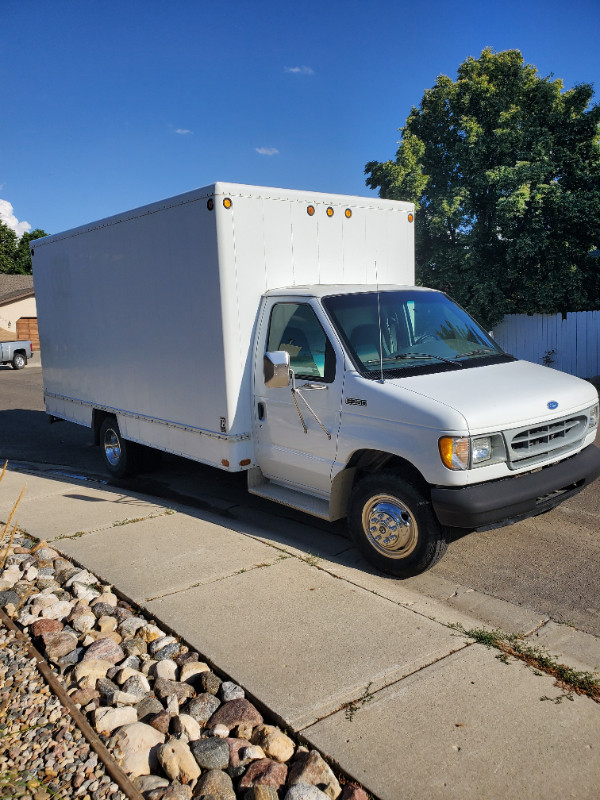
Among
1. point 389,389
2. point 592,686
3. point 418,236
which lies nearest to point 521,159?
point 418,236

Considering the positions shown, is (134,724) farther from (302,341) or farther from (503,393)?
(302,341)

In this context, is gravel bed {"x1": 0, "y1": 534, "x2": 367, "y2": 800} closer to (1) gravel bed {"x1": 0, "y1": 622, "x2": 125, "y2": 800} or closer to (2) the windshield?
(1) gravel bed {"x1": 0, "y1": 622, "x2": 125, "y2": 800}

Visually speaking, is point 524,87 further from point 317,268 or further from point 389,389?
point 389,389

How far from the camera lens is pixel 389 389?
4859 millimetres

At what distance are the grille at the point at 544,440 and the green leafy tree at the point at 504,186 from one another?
561 inches

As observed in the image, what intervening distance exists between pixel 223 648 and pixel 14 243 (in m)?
74.1

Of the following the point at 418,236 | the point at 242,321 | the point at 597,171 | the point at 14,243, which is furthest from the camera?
the point at 14,243

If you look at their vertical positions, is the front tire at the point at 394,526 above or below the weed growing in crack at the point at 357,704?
above

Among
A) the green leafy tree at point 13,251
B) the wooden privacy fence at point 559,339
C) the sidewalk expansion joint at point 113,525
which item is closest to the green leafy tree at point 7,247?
the green leafy tree at point 13,251

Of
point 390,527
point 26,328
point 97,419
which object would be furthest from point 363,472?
point 26,328

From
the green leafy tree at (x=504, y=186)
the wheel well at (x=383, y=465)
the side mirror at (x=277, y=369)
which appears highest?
the green leafy tree at (x=504, y=186)

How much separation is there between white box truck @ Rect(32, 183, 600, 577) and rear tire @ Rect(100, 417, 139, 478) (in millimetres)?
46

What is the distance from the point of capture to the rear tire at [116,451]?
8391mm

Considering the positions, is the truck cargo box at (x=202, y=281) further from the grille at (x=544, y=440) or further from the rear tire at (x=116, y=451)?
the grille at (x=544, y=440)
